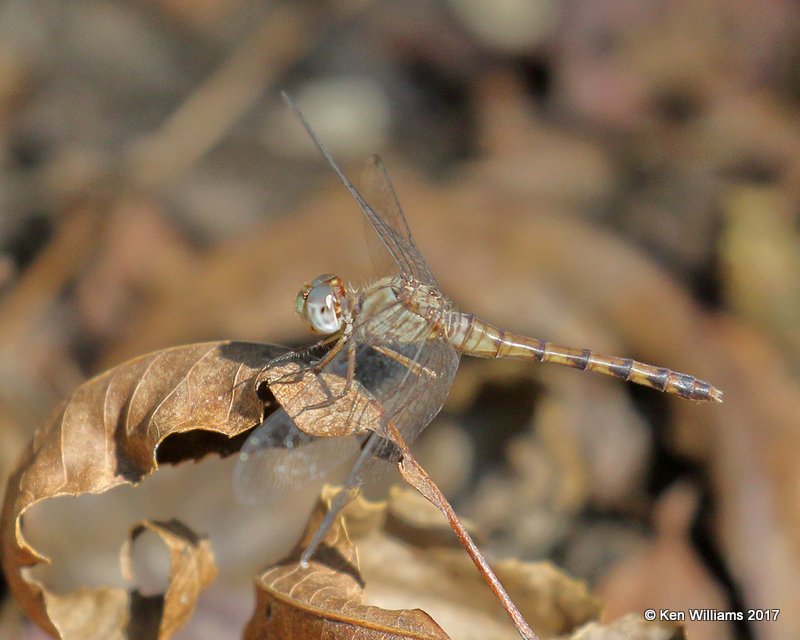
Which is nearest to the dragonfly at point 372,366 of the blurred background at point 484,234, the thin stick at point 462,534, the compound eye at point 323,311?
the compound eye at point 323,311

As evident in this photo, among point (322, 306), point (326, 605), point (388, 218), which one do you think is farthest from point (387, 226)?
point (326, 605)

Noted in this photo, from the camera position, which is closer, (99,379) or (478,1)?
(99,379)

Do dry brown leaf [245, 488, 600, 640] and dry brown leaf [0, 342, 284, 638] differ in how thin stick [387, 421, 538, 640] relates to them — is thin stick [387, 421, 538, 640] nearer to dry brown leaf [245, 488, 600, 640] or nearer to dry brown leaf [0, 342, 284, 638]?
dry brown leaf [245, 488, 600, 640]

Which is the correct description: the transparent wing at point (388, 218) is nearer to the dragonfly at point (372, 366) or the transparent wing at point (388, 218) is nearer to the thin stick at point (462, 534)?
the dragonfly at point (372, 366)

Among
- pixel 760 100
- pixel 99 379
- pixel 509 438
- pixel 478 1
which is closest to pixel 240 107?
pixel 478 1

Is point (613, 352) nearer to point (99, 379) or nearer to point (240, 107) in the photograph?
point (99, 379)
